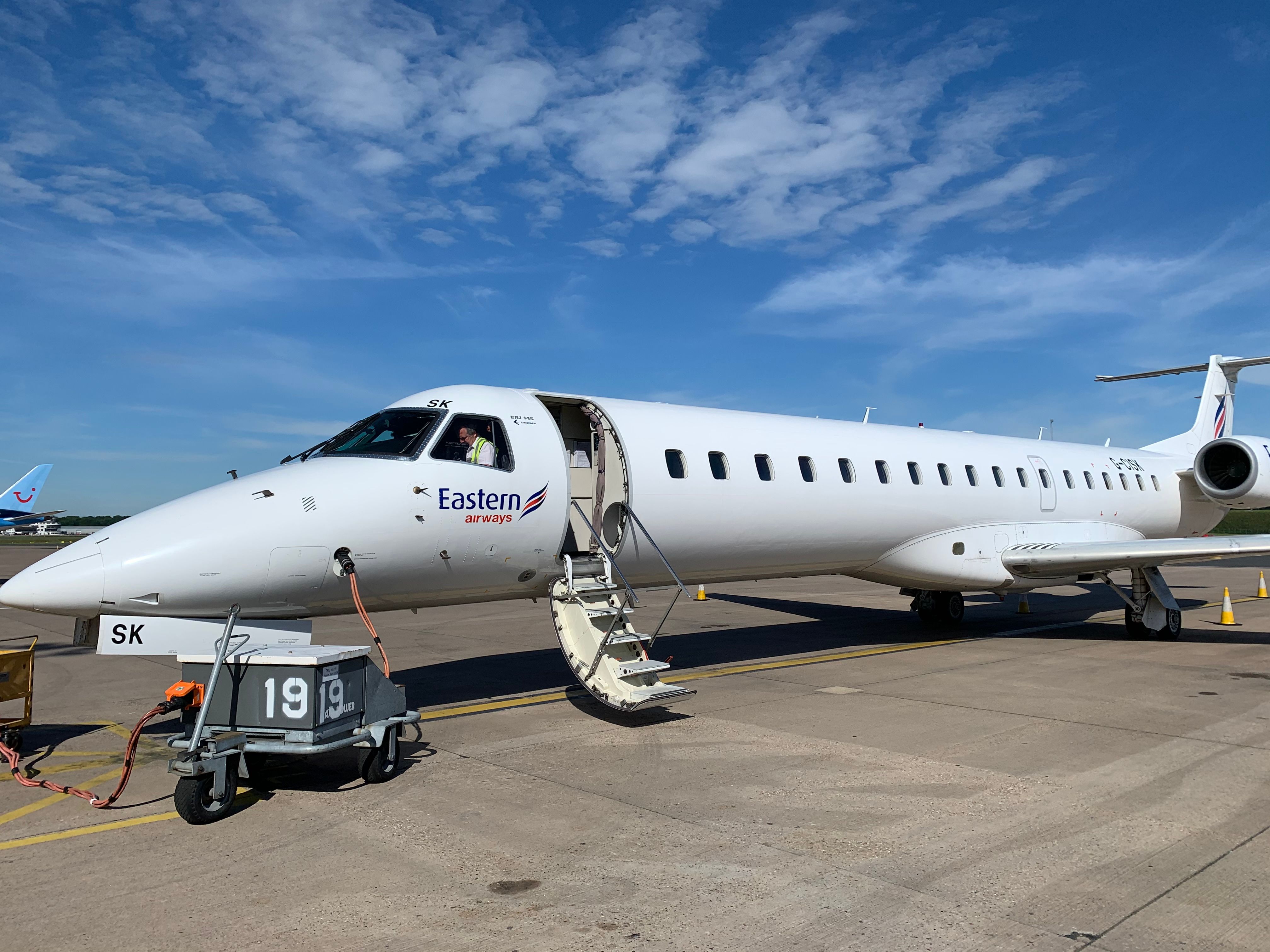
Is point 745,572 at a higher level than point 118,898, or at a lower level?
higher

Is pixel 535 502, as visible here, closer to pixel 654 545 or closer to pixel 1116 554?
pixel 654 545

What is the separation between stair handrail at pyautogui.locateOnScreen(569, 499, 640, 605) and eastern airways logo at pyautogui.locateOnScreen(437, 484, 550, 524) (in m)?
0.51

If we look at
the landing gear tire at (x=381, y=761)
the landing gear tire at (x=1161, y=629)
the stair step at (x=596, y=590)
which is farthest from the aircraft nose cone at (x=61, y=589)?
the landing gear tire at (x=1161, y=629)

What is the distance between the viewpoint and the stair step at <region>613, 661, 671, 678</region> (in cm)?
819

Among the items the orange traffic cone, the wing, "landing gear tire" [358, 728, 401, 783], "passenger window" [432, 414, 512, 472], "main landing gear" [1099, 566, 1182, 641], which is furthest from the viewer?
the orange traffic cone

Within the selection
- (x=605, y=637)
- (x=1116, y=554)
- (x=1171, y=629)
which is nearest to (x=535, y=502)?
(x=605, y=637)

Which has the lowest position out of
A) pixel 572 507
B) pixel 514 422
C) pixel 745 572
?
pixel 745 572

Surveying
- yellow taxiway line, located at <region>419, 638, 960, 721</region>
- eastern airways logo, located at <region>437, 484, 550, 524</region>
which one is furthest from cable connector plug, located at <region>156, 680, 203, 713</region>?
eastern airways logo, located at <region>437, 484, 550, 524</region>

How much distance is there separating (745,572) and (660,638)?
435 centimetres

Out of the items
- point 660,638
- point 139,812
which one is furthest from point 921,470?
point 139,812

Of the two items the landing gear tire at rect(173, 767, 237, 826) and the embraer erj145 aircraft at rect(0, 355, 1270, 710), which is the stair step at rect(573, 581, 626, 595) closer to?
the embraer erj145 aircraft at rect(0, 355, 1270, 710)

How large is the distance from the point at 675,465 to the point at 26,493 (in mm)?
42610

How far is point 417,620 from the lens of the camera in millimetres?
18578

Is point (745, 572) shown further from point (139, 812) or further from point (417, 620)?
point (417, 620)
